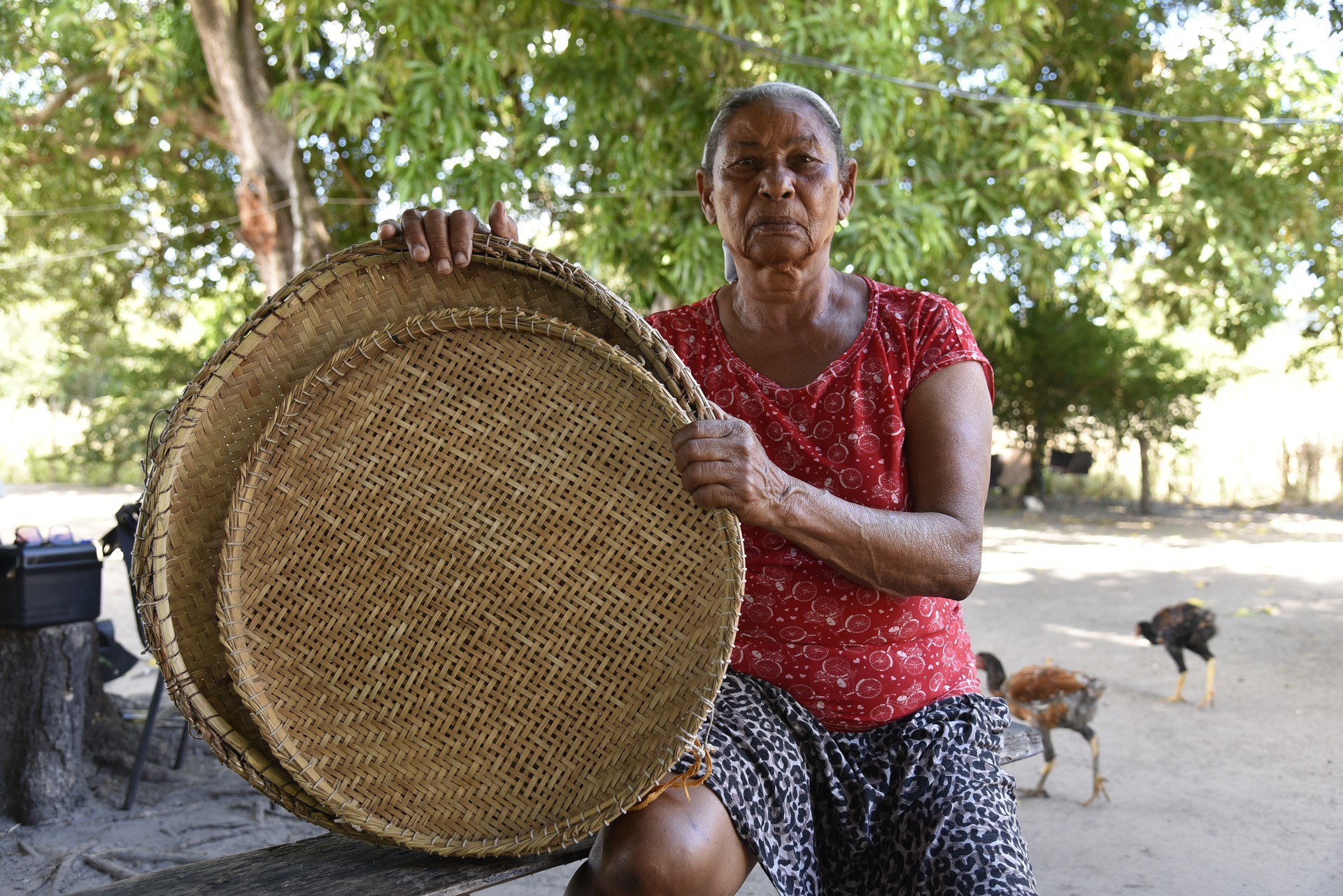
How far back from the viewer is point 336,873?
1.50 m

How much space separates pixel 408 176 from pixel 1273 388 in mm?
13375

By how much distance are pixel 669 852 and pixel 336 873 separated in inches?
19.0

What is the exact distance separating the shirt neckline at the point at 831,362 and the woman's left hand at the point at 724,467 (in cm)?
48

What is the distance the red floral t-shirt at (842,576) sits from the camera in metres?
1.69

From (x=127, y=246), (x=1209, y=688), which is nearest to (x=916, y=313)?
(x=1209, y=688)

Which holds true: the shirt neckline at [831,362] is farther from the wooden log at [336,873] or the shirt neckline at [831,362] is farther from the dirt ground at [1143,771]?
the dirt ground at [1143,771]

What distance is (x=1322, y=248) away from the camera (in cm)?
798

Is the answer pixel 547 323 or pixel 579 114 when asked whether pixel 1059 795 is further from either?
pixel 579 114

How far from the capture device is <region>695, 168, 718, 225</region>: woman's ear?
6.52 ft

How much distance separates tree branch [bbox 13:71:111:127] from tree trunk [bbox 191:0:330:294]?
1.72 metres

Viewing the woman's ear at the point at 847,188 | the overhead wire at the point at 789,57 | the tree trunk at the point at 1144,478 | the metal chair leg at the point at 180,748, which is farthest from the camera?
the tree trunk at the point at 1144,478

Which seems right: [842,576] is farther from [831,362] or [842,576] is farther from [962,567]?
[831,362]

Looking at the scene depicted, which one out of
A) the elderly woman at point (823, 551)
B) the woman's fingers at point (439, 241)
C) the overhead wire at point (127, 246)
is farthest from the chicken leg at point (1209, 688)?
the overhead wire at point (127, 246)

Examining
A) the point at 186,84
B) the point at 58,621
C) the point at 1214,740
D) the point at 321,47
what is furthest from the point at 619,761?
the point at 186,84
